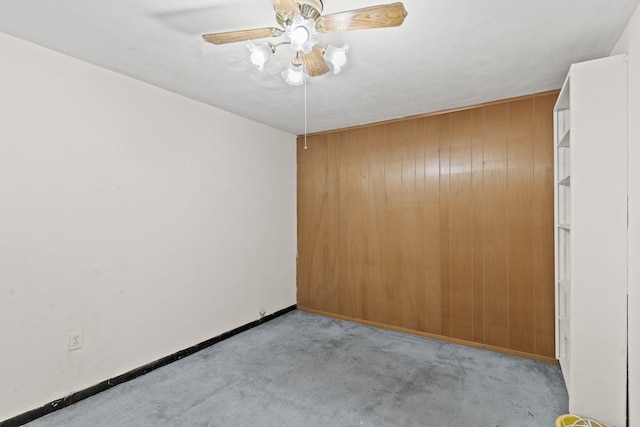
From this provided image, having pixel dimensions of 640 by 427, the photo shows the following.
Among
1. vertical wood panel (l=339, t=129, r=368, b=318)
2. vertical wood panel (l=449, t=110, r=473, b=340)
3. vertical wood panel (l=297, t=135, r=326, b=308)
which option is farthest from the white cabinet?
vertical wood panel (l=297, t=135, r=326, b=308)

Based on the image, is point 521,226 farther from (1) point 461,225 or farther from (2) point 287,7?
(2) point 287,7

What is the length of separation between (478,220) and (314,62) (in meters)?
2.29

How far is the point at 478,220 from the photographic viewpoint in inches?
126

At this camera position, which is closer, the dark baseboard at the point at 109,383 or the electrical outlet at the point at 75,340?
the dark baseboard at the point at 109,383

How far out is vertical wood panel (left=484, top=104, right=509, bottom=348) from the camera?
3078 mm

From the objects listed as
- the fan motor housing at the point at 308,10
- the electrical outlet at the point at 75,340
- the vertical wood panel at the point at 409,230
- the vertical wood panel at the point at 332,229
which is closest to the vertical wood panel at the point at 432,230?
the vertical wood panel at the point at 409,230

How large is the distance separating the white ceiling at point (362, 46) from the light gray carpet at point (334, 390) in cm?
231

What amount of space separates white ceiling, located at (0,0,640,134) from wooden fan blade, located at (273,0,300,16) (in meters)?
0.35

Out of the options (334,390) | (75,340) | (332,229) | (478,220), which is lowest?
(334,390)

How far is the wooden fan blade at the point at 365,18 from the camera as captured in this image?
131cm

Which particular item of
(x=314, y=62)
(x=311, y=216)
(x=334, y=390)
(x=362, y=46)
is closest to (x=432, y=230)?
(x=311, y=216)

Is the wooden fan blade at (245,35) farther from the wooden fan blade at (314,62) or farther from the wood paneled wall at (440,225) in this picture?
the wood paneled wall at (440,225)

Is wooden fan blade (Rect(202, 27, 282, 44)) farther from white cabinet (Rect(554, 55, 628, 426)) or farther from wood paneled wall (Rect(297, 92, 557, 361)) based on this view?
wood paneled wall (Rect(297, 92, 557, 361))

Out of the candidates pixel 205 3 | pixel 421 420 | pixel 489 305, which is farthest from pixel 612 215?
pixel 205 3
